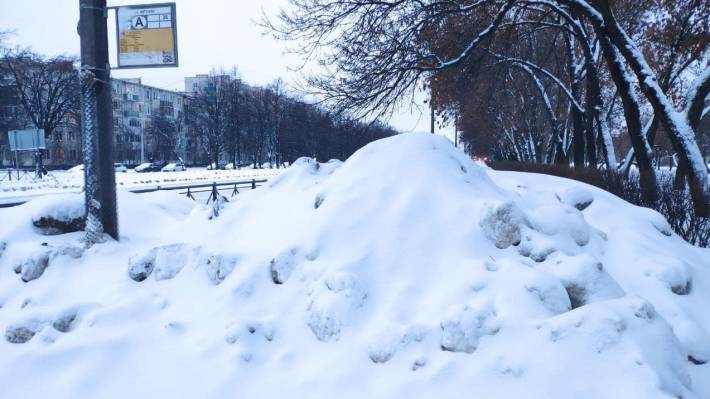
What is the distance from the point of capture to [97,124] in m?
5.25

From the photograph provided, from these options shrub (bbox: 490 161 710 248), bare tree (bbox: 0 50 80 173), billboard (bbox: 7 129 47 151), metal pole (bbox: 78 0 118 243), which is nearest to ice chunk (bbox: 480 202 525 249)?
metal pole (bbox: 78 0 118 243)

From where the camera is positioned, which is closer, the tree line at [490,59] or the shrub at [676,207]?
the shrub at [676,207]

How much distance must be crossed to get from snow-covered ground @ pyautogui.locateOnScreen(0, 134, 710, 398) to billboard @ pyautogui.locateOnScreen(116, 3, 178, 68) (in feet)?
5.96

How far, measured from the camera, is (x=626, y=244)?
195 inches

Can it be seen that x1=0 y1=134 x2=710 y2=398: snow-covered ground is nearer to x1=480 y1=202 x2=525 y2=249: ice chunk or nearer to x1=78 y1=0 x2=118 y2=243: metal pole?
→ x1=480 y1=202 x2=525 y2=249: ice chunk

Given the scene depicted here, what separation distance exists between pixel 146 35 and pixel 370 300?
13.6 feet

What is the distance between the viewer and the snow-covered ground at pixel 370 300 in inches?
119

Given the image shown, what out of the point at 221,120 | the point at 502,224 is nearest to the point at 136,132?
the point at 221,120

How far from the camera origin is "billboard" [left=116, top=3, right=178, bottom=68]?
5.60 metres

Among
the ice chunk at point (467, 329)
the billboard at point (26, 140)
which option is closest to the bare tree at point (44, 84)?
the billboard at point (26, 140)

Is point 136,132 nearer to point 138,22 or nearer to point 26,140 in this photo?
point 26,140

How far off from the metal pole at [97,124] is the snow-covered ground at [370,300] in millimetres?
333

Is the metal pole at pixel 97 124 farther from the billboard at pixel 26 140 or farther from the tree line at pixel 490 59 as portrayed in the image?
the billboard at pixel 26 140

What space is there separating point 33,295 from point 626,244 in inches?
221
